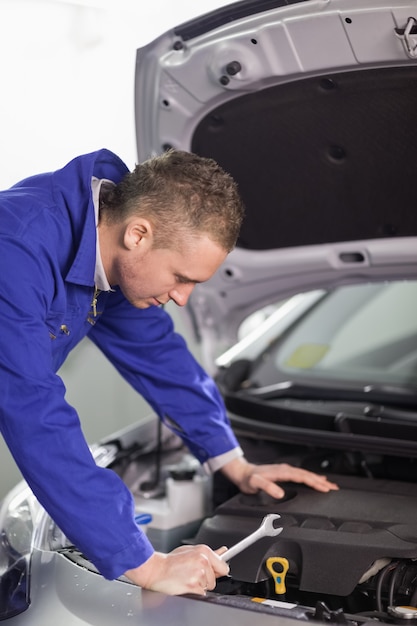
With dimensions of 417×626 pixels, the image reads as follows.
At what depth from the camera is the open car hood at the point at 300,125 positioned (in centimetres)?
177

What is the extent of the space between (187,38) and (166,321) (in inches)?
27.8

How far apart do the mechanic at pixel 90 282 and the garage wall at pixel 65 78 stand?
0.46 metres

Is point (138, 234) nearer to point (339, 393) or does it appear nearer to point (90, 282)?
point (90, 282)

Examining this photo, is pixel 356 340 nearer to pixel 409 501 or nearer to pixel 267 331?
pixel 267 331

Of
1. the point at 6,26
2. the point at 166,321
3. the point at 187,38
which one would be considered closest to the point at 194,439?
the point at 166,321

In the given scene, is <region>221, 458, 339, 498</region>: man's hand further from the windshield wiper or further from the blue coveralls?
the blue coveralls

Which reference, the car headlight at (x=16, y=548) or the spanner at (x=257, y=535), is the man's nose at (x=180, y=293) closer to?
the spanner at (x=257, y=535)

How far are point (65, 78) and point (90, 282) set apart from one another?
0.83 metres

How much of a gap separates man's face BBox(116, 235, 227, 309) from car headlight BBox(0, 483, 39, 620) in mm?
573

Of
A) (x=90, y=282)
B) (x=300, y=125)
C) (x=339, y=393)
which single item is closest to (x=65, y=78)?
(x=300, y=125)

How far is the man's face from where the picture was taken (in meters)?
1.66

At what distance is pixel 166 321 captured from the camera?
222 cm

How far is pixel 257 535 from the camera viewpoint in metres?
1.82

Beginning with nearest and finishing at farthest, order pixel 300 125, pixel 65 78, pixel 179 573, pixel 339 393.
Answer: pixel 179 573
pixel 300 125
pixel 65 78
pixel 339 393
